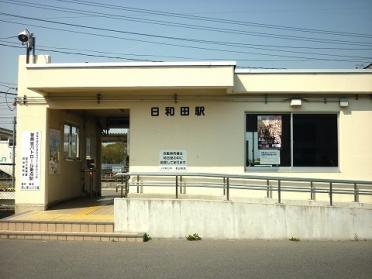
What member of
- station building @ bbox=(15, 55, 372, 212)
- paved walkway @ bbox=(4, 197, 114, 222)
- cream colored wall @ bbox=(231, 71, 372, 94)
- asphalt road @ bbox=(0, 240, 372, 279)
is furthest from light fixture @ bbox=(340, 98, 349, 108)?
paved walkway @ bbox=(4, 197, 114, 222)

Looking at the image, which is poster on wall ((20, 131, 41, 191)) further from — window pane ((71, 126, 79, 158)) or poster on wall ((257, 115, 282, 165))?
poster on wall ((257, 115, 282, 165))

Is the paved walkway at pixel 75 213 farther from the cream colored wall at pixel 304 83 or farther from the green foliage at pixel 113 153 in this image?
the green foliage at pixel 113 153

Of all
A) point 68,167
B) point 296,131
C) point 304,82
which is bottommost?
point 68,167

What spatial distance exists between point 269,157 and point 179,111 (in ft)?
9.66

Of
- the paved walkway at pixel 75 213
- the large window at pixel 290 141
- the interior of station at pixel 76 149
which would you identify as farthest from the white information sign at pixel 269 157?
the interior of station at pixel 76 149

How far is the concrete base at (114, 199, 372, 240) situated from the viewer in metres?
11.2

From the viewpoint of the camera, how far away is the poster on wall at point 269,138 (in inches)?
524

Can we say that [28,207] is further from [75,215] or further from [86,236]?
[86,236]

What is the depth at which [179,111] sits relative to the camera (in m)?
13.4

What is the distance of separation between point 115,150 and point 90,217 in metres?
61.3

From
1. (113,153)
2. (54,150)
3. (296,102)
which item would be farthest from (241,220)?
(113,153)

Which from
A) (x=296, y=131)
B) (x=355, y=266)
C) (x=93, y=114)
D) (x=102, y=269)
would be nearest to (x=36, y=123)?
(x=93, y=114)

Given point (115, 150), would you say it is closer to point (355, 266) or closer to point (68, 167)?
point (68, 167)

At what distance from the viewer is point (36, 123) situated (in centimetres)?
1342
